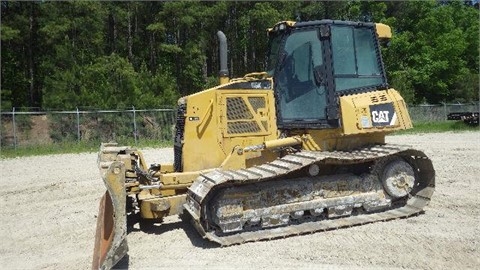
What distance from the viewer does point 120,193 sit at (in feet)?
17.0

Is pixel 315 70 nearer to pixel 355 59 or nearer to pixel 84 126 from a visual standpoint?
pixel 355 59

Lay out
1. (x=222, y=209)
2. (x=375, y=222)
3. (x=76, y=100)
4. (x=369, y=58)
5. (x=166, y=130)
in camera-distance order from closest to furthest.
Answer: (x=222, y=209)
(x=375, y=222)
(x=369, y=58)
(x=166, y=130)
(x=76, y=100)

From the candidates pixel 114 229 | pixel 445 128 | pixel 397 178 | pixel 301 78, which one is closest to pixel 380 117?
Answer: pixel 397 178

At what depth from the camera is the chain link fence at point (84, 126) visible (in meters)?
19.5

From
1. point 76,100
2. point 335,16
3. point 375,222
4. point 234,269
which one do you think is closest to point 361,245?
point 375,222

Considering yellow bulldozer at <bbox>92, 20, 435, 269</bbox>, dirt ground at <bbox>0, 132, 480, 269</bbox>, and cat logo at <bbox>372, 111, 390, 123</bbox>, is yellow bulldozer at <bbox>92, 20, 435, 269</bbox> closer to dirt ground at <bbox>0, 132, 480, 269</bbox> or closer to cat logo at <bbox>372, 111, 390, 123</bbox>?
cat logo at <bbox>372, 111, 390, 123</bbox>

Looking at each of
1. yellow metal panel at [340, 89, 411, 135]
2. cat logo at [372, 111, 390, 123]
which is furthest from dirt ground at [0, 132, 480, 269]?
cat logo at [372, 111, 390, 123]

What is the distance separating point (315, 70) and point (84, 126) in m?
16.7

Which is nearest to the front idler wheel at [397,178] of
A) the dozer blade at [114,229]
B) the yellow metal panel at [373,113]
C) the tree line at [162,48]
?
the yellow metal panel at [373,113]

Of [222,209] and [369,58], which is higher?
[369,58]

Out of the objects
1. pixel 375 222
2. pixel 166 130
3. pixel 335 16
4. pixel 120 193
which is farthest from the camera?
pixel 335 16

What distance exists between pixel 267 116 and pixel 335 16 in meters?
37.0

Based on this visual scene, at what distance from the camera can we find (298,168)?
580cm

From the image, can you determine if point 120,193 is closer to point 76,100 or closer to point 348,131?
point 348,131
